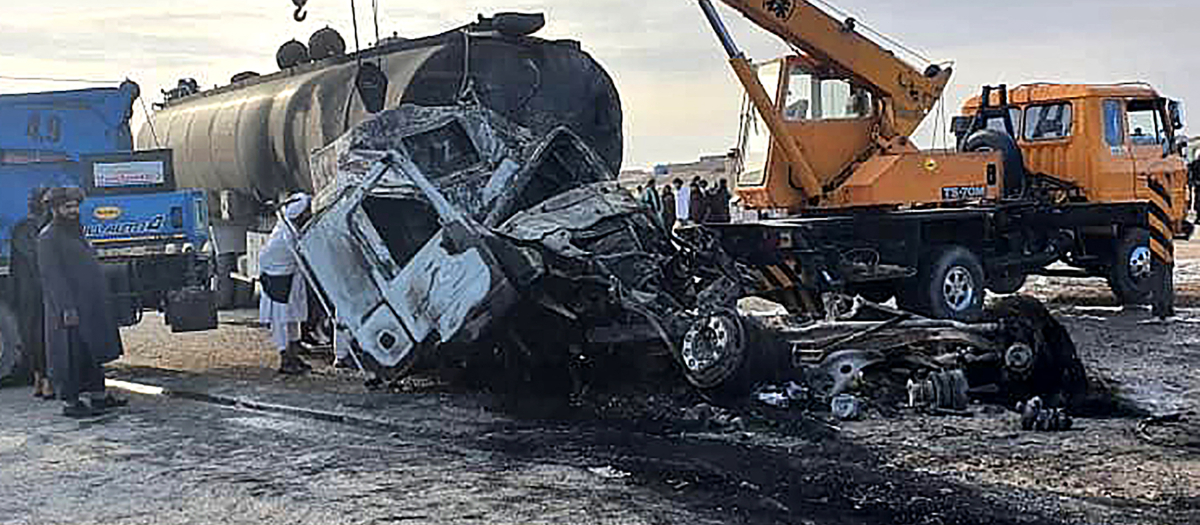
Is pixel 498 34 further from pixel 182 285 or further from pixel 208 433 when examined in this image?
pixel 208 433

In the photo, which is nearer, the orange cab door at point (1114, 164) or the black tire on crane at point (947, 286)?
the black tire on crane at point (947, 286)

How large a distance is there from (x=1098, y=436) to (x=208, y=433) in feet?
16.9

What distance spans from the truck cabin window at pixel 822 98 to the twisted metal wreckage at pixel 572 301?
159 inches

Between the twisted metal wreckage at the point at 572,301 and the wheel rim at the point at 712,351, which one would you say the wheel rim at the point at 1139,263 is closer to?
the twisted metal wreckage at the point at 572,301

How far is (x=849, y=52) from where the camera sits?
13.1 m

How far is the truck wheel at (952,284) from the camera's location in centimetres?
1265

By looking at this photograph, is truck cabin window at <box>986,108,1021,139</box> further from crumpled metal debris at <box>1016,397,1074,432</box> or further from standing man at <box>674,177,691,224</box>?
standing man at <box>674,177,691,224</box>

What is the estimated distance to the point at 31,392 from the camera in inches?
401

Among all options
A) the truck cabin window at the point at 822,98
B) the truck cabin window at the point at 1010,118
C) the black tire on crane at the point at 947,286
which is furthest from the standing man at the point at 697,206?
the black tire on crane at the point at 947,286

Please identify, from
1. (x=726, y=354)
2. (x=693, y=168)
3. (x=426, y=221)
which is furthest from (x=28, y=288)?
(x=693, y=168)

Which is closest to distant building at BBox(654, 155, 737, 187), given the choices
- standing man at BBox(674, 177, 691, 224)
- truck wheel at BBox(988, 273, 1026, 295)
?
standing man at BBox(674, 177, 691, 224)

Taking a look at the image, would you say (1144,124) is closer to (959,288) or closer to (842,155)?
(959,288)

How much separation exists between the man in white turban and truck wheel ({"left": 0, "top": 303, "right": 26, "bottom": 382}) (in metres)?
1.84

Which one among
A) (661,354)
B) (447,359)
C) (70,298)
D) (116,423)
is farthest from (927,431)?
(70,298)
